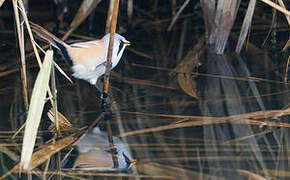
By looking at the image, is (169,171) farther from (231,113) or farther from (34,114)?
(231,113)

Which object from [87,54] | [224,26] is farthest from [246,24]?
[87,54]

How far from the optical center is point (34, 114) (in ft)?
6.78

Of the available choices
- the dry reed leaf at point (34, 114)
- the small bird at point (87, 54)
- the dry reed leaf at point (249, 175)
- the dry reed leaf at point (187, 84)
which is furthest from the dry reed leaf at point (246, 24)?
the dry reed leaf at point (34, 114)

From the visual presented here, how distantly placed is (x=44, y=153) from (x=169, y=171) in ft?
2.04

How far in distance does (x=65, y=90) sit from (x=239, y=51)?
1352 mm

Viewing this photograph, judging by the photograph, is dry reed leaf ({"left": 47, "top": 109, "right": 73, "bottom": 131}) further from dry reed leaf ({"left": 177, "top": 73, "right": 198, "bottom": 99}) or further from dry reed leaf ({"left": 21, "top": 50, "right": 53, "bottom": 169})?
dry reed leaf ({"left": 177, "top": 73, "right": 198, "bottom": 99})

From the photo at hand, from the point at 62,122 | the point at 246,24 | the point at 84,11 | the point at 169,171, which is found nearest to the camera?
the point at 169,171

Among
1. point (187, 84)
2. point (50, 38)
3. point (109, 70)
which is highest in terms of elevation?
point (50, 38)

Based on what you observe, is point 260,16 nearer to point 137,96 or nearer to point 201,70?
point 201,70

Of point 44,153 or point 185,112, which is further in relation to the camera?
point 185,112

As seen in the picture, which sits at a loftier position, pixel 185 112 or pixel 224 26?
pixel 224 26

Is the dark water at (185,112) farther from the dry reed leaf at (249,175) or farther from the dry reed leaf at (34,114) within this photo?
the dry reed leaf at (34,114)

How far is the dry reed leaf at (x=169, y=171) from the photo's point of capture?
2.11 meters

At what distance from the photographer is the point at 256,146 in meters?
2.38
